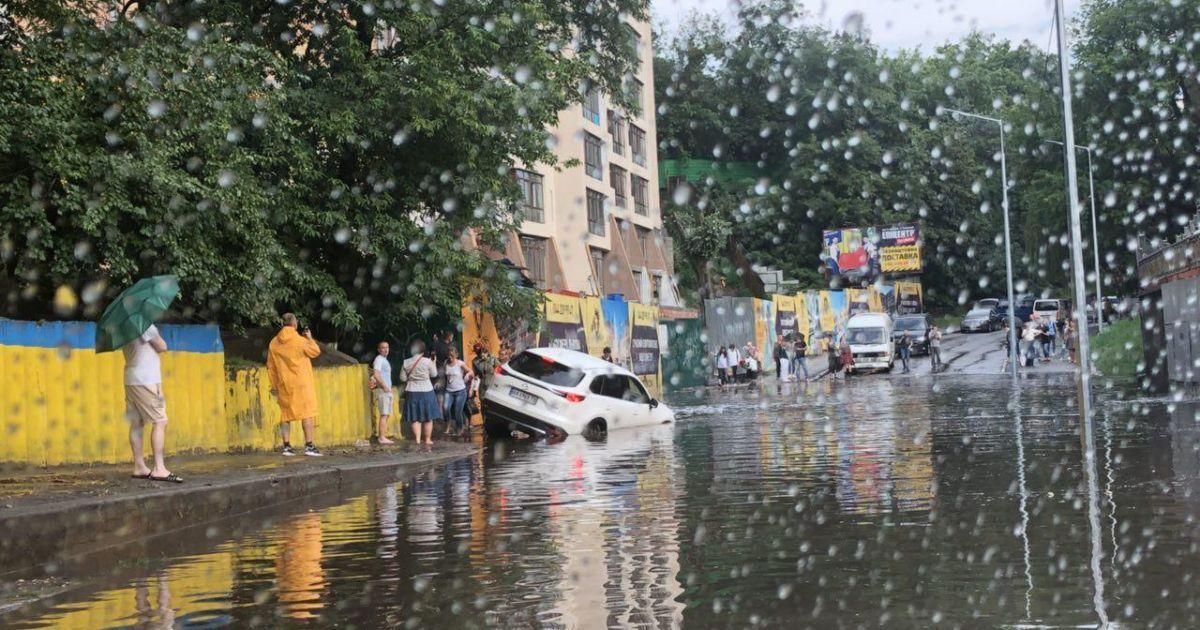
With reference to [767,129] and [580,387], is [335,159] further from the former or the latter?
[767,129]

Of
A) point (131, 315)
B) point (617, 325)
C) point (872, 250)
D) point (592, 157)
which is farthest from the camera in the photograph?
point (872, 250)

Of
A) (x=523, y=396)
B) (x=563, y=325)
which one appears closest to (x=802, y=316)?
(x=563, y=325)

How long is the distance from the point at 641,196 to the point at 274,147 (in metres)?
47.1

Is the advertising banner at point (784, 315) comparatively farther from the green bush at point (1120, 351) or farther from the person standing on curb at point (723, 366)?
the green bush at point (1120, 351)

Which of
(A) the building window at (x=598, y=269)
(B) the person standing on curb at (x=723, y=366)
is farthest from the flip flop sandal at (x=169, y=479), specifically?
(A) the building window at (x=598, y=269)

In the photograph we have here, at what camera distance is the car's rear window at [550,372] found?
2303cm

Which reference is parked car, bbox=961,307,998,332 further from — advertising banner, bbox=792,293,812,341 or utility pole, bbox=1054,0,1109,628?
utility pole, bbox=1054,0,1109,628

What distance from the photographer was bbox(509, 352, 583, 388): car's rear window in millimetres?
23031

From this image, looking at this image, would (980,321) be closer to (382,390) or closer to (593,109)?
(593,109)

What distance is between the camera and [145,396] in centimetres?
1215

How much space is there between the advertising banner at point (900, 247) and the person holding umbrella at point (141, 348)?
73720 millimetres

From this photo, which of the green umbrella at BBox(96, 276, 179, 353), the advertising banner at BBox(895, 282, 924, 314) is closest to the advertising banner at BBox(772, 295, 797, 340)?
the advertising banner at BBox(895, 282, 924, 314)

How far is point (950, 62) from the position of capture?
97062 millimetres

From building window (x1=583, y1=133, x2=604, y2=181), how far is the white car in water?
3424 centimetres
